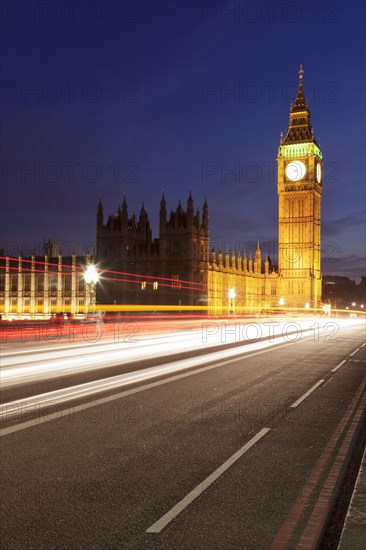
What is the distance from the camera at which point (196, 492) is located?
5.98m

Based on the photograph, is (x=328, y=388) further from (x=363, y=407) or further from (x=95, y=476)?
(x=95, y=476)

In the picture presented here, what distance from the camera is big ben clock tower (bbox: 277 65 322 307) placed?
11538 cm

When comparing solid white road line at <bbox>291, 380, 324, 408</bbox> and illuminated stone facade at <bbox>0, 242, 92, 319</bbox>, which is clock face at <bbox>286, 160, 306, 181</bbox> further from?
solid white road line at <bbox>291, 380, 324, 408</bbox>

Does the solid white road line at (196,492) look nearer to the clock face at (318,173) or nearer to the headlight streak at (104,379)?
the headlight streak at (104,379)

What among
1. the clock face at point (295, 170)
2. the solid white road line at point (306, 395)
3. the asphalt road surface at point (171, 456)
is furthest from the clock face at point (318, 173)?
the solid white road line at point (306, 395)

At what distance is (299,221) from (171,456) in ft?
377

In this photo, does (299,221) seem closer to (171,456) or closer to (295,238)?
(295,238)

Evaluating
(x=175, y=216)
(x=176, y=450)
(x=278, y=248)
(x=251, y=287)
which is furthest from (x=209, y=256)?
(x=176, y=450)

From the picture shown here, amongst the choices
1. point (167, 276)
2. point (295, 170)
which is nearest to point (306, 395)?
point (167, 276)

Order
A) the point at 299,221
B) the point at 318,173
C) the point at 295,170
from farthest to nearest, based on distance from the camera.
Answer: the point at 318,173
the point at 295,170
the point at 299,221

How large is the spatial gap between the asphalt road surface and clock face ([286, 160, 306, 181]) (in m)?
110

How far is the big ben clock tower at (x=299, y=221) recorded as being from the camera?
115375 mm

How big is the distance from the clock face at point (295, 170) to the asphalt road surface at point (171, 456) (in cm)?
10967

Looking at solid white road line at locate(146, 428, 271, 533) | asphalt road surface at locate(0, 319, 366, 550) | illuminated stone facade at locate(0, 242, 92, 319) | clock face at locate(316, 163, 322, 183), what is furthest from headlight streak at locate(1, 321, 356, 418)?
clock face at locate(316, 163, 322, 183)
